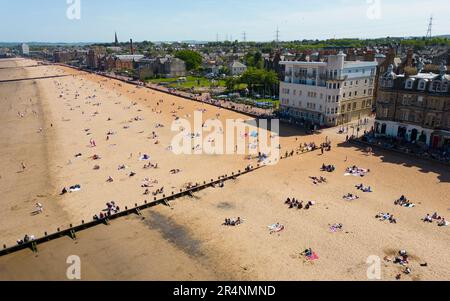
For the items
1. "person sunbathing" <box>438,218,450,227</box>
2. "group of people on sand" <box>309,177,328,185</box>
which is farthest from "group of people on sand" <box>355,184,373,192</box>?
"person sunbathing" <box>438,218,450,227</box>

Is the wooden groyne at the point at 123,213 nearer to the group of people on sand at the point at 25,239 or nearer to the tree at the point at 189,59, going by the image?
the group of people on sand at the point at 25,239

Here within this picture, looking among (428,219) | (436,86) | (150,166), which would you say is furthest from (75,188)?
(436,86)

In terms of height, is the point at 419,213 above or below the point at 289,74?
below

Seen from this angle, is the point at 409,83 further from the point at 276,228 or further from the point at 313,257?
the point at 313,257

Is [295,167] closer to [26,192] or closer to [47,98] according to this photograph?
[26,192]
